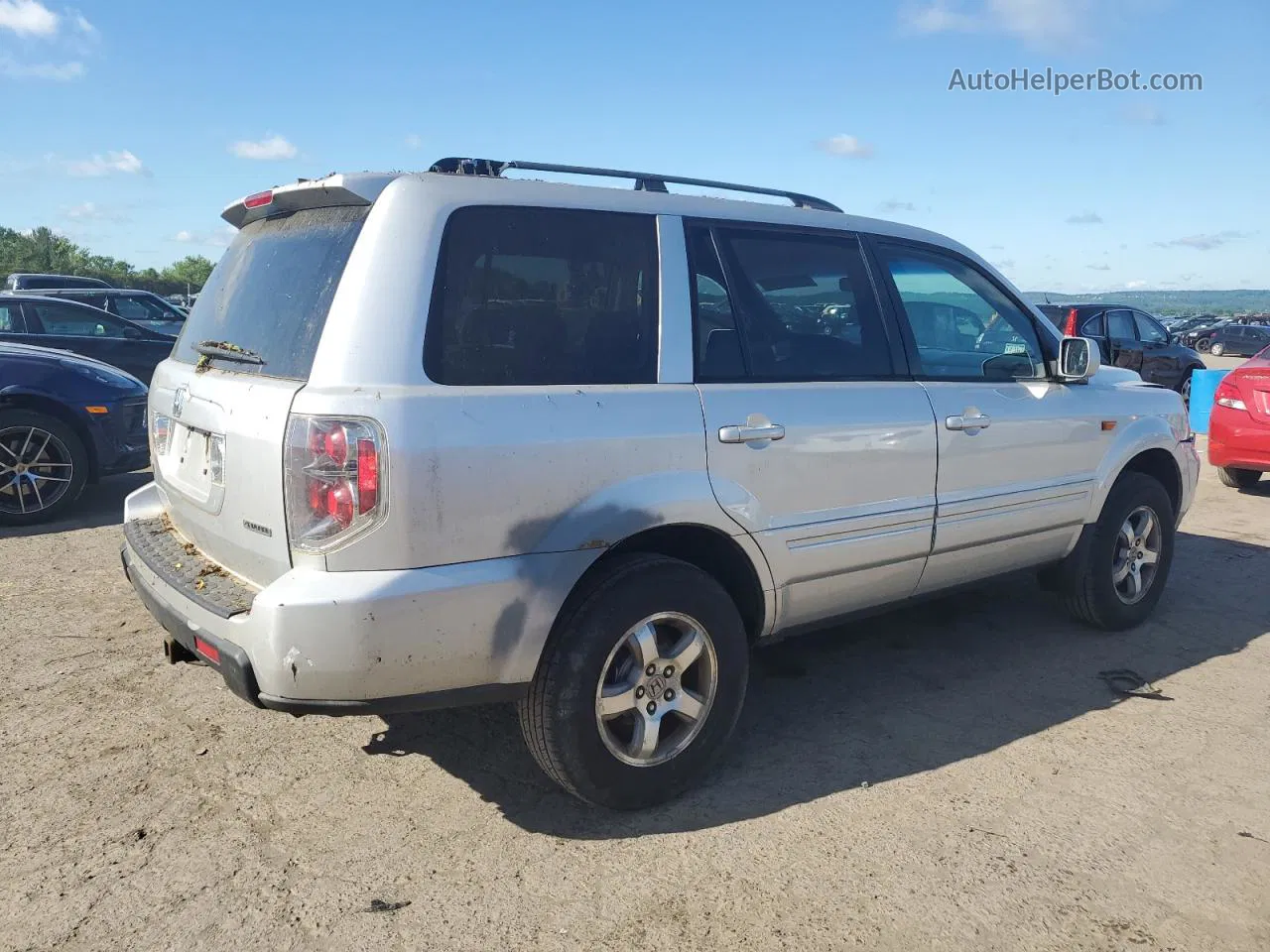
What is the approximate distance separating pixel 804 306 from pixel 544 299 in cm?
116

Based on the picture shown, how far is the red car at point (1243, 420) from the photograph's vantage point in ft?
26.8

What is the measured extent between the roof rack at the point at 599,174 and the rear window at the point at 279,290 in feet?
1.36

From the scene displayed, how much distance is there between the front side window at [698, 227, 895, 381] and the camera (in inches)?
133

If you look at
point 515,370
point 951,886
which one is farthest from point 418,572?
point 951,886

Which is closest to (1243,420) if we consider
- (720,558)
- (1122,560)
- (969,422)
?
(1122,560)

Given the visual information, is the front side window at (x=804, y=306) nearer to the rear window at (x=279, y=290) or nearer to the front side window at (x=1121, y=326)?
the rear window at (x=279, y=290)

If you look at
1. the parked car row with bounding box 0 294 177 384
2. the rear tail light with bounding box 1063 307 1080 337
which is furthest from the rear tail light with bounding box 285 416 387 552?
the rear tail light with bounding box 1063 307 1080 337

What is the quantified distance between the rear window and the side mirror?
10.4 feet

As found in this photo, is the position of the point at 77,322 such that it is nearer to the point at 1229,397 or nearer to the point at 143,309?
the point at 143,309

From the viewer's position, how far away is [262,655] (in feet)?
8.30

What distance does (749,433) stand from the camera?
3178mm

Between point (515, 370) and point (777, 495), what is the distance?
3.42 ft

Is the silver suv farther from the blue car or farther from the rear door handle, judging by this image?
the blue car

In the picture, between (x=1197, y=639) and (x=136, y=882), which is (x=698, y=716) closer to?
(x=136, y=882)
